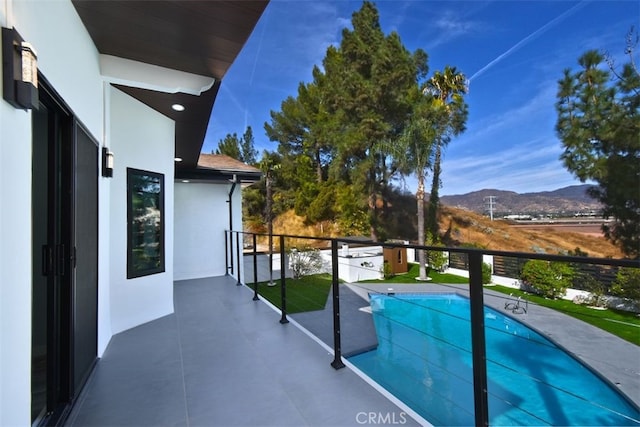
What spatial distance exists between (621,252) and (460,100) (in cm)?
1031

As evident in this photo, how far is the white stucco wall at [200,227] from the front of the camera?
6.80 metres

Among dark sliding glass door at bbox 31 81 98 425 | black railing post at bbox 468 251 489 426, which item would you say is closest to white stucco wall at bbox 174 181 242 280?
dark sliding glass door at bbox 31 81 98 425

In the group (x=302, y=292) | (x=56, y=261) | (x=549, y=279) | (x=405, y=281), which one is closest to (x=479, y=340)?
(x=56, y=261)

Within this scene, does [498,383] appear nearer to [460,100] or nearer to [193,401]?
[193,401]

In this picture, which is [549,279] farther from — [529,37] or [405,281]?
[529,37]

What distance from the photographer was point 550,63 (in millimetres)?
16312

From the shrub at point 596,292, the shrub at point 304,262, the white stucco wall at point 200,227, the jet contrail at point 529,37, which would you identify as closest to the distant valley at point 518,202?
the shrub at point 596,292

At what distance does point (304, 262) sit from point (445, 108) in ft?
35.3

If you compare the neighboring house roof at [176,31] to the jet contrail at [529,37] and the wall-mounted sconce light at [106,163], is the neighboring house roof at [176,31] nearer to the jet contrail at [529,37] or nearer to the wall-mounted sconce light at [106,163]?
the wall-mounted sconce light at [106,163]

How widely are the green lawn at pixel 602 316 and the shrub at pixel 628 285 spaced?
0.63 m

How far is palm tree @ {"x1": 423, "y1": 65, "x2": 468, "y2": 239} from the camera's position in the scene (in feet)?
51.1

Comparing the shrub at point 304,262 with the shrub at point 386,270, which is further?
the shrub at point 386,270

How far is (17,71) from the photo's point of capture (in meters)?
1.19

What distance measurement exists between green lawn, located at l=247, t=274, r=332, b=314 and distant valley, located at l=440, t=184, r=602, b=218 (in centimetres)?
1031
